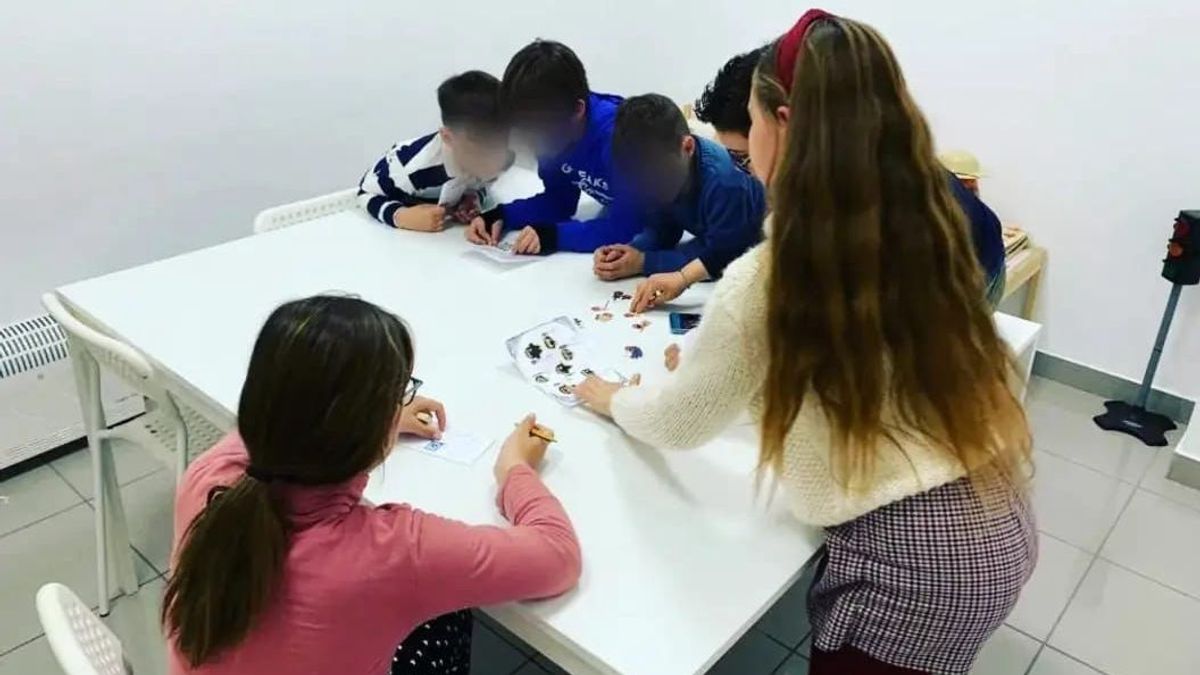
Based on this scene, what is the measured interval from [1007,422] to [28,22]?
216 centimetres

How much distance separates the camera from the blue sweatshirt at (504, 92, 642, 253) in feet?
6.62

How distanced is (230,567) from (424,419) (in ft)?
1.48

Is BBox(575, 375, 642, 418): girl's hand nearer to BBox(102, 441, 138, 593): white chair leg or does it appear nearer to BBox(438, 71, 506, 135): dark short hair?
BBox(438, 71, 506, 135): dark short hair

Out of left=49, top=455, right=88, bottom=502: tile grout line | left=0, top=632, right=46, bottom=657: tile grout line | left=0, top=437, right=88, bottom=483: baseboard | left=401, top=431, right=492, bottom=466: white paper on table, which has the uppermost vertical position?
left=401, top=431, right=492, bottom=466: white paper on table

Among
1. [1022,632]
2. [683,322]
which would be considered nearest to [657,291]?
[683,322]

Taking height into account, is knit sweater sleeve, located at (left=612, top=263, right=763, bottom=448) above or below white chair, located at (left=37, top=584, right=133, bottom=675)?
above

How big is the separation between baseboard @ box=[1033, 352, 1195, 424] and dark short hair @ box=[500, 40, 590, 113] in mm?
1597

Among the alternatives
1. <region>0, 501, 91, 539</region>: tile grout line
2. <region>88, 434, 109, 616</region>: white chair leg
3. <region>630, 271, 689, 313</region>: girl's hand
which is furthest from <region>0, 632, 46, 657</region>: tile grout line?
<region>630, 271, 689, 313</region>: girl's hand

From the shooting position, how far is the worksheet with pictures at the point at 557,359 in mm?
1497

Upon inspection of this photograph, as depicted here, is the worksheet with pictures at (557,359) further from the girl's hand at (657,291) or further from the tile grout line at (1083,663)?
the tile grout line at (1083,663)

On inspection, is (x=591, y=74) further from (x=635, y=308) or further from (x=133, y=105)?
(x=635, y=308)

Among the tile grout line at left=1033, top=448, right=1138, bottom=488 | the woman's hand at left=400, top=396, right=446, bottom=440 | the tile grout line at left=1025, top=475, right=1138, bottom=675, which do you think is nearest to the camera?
the woman's hand at left=400, top=396, right=446, bottom=440

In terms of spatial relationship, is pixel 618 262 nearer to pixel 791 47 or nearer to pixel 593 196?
pixel 593 196

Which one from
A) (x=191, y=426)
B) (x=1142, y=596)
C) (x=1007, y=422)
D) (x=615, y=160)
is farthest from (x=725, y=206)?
(x=1142, y=596)
